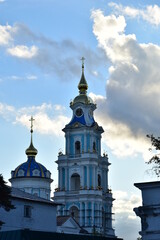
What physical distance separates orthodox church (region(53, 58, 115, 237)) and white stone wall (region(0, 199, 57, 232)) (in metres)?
32.5

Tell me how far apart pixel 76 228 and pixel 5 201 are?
34.8m

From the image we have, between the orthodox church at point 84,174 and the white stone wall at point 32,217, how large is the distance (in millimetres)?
32484

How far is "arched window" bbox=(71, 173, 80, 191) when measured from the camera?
271 feet

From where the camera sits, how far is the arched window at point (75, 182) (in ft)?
271

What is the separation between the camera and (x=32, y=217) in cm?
4319

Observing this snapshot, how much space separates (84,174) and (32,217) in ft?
124

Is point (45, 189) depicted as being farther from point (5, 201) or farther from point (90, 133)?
point (5, 201)

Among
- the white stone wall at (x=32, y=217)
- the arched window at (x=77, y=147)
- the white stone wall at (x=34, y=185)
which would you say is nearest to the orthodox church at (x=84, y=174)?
the arched window at (x=77, y=147)

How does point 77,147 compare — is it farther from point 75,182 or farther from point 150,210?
point 150,210

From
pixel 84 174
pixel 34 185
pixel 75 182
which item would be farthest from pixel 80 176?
pixel 34 185

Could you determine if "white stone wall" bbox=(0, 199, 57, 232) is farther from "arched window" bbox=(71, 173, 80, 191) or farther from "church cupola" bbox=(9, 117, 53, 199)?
"arched window" bbox=(71, 173, 80, 191)

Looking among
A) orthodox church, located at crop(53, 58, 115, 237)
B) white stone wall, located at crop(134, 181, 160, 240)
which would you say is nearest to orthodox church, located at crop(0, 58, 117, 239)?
orthodox church, located at crop(53, 58, 115, 237)

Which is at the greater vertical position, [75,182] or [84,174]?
[84,174]

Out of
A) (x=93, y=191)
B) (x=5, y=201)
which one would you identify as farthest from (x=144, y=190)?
(x=93, y=191)
